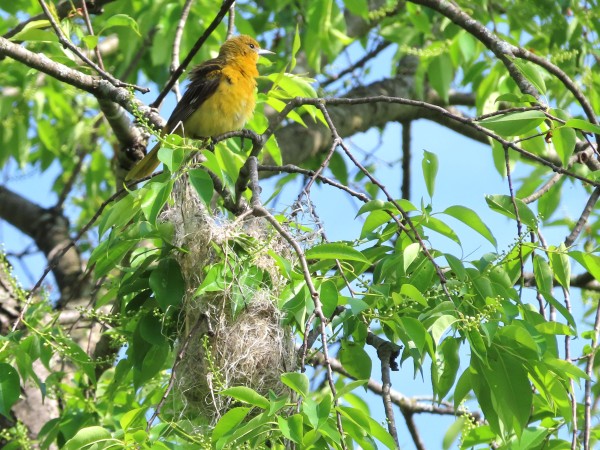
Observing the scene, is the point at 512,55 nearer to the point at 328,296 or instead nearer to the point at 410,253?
the point at 410,253

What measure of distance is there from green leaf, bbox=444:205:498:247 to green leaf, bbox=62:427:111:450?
1.28 meters

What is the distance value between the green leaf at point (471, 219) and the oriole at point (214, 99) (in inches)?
82.4

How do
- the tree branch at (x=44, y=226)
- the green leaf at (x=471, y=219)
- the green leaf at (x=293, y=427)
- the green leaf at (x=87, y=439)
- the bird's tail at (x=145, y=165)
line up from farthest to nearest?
the tree branch at (x=44, y=226) < the bird's tail at (x=145, y=165) < the green leaf at (x=471, y=219) < the green leaf at (x=87, y=439) < the green leaf at (x=293, y=427)

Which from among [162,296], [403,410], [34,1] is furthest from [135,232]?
[34,1]

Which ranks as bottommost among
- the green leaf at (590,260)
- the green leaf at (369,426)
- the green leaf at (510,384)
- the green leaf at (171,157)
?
the green leaf at (369,426)

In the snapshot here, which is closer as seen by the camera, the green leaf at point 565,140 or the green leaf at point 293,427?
the green leaf at point 293,427

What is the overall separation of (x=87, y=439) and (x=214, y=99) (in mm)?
2990

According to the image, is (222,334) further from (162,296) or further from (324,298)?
(324,298)

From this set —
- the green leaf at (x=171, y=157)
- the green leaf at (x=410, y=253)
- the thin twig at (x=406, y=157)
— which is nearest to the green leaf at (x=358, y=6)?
the green leaf at (x=171, y=157)

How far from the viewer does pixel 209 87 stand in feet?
18.1

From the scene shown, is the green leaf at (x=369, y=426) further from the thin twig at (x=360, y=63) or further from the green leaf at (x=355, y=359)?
the thin twig at (x=360, y=63)

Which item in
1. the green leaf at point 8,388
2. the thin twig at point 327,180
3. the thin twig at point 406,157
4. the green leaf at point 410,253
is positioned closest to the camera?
the green leaf at point 410,253

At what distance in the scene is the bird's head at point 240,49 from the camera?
5834mm

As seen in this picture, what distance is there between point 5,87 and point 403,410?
397 cm
